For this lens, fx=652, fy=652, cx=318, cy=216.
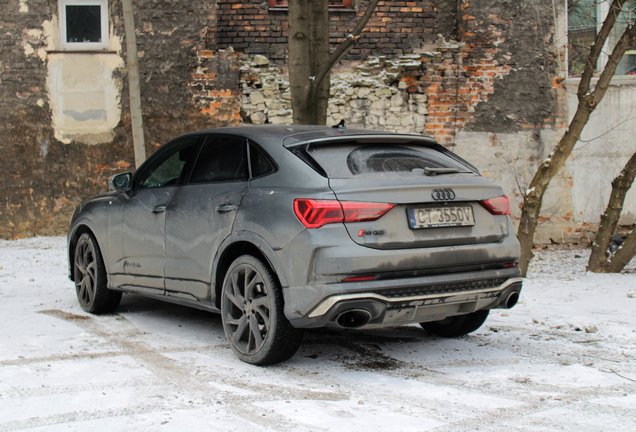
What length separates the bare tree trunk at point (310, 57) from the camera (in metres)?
7.72

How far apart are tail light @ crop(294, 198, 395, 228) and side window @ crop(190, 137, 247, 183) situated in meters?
0.81

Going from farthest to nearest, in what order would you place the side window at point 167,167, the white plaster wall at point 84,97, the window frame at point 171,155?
1. the white plaster wall at point 84,97
2. the side window at point 167,167
3. the window frame at point 171,155

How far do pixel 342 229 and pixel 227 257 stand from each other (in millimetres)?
1076

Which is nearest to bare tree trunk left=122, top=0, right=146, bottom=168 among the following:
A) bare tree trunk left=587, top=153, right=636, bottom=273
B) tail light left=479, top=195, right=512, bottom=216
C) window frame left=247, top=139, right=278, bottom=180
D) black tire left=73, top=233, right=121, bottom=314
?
black tire left=73, top=233, right=121, bottom=314

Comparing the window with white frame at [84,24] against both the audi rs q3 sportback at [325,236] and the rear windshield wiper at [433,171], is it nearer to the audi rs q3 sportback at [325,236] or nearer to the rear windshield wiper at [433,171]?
the audi rs q3 sportback at [325,236]

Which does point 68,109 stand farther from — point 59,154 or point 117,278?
point 117,278

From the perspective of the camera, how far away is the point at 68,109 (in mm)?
11703

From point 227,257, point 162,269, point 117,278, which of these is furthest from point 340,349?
point 117,278

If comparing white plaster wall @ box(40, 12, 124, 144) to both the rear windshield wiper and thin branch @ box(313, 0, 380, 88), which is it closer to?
thin branch @ box(313, 0, 380, 88)

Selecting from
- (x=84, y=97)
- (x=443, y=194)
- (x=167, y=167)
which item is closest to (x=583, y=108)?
(x=443, y=194)

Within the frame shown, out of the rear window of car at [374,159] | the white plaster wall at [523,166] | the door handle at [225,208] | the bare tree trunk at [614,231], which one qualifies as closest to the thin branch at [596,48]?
the bare tree trunk at [614,231]

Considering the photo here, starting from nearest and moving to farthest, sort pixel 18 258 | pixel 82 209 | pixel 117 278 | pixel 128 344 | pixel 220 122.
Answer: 1. pixel 128 344
2. pixel 117 278
3. pixel 82 209
4. pixel 18 258
5. pixel 220 122

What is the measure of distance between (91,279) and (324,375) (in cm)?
298

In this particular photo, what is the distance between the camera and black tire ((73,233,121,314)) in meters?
5.92
